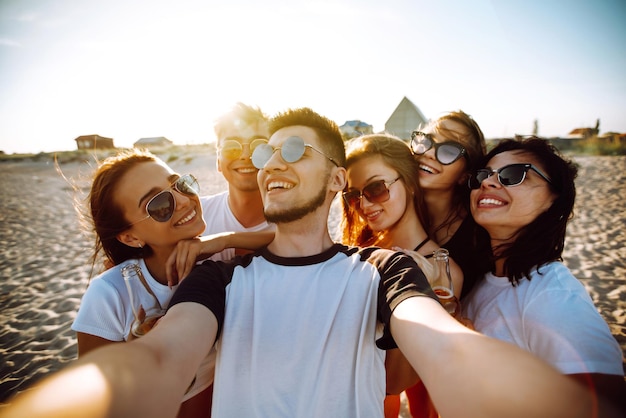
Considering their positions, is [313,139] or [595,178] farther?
[595,178]

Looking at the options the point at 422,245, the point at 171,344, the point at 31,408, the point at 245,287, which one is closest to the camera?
the point at 31,408

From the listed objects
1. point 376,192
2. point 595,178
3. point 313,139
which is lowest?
point 595,178

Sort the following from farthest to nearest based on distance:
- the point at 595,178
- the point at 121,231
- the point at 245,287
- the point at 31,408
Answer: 1. the point at 595,178
2. the point at 121,231
3. the point at 245,287
4. the point at 31,408

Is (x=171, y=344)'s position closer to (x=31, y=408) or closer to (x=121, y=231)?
(x=31, y=408)

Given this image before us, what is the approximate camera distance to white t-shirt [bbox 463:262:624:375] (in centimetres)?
150

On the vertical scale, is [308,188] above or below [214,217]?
above

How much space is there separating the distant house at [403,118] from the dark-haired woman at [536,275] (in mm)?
21956

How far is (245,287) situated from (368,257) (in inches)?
32.3

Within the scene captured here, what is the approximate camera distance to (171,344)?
125 centimetres

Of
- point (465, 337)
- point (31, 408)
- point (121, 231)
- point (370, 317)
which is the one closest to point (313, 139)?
point (370, 317)

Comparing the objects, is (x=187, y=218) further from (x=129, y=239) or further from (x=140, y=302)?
(x=140, y=302)

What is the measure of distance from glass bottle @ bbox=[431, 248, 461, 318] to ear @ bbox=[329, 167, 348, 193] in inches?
37.8

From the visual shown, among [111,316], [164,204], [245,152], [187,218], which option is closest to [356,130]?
[245,152]

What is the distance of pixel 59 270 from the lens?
6.84 m
